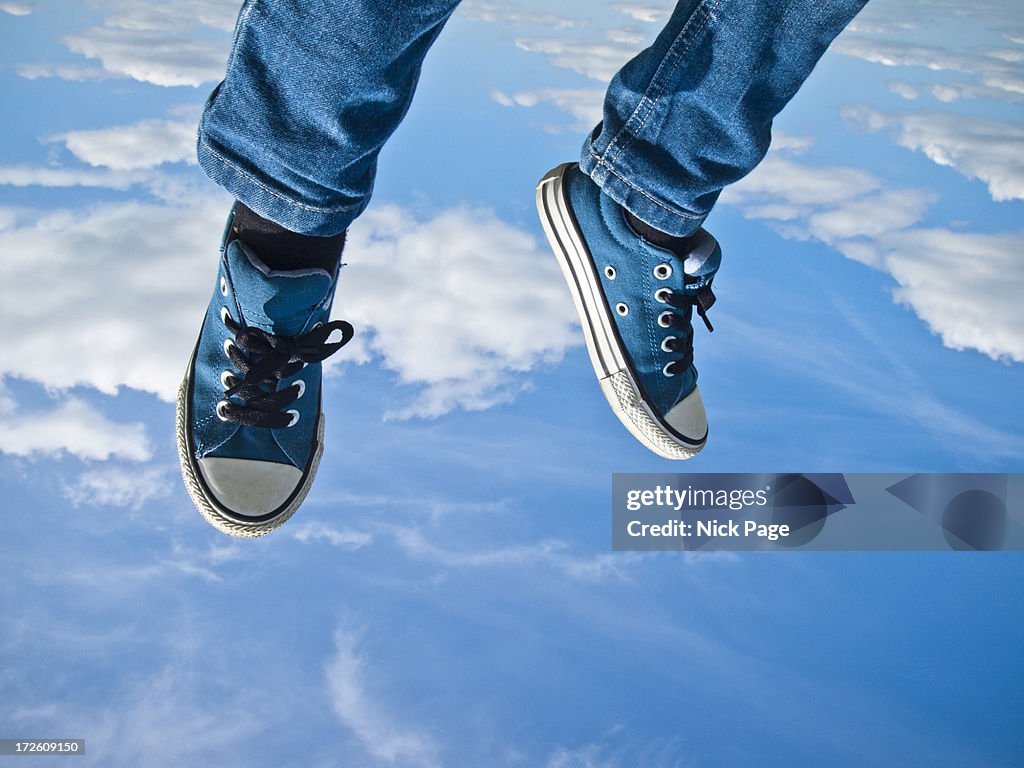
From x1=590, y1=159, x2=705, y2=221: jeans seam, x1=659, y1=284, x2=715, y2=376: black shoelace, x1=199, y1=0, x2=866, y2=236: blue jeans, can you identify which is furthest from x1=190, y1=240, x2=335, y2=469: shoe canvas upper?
x1=659, y1=284, x2=715, y2=376: black shoelace

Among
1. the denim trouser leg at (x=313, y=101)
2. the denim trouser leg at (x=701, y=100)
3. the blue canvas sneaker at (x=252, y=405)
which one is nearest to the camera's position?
the denim trouser leg at (x=313, y=101)

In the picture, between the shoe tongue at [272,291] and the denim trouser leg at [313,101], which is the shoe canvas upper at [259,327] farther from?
the denim trouser leg at [313,101]

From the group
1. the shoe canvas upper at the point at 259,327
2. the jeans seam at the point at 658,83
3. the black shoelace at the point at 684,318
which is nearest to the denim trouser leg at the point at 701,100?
the jeans seam at the point at 658,83

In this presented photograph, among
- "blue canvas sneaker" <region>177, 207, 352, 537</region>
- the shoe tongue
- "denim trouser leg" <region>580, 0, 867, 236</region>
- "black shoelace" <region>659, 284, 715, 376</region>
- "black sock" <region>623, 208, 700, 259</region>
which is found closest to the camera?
"denim trouser leg" <region>580, 0, 867, 236</region>

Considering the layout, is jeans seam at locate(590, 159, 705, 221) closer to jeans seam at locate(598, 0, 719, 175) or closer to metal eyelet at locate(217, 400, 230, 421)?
jeans seam at locate(598, 0, 719, 175)

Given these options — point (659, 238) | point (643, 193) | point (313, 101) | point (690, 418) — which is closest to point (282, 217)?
point (313, 101)

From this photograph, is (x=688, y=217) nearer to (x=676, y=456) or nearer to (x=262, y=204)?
(x=676, y=456)

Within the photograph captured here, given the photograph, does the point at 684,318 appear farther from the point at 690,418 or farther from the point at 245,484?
the point at 245,484
